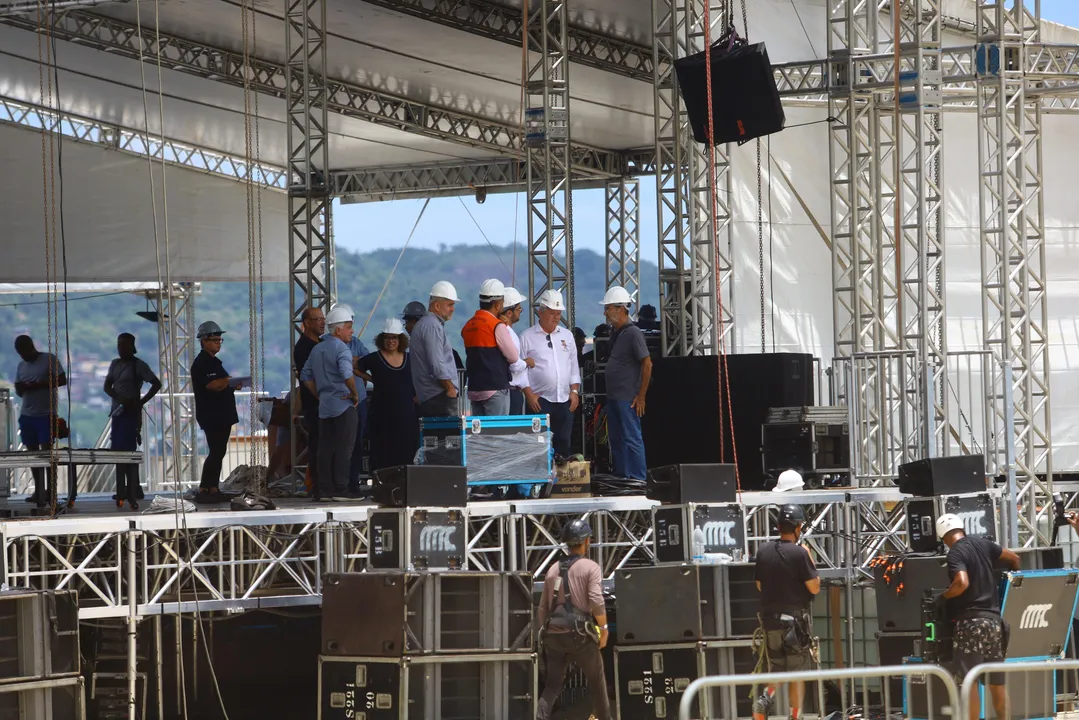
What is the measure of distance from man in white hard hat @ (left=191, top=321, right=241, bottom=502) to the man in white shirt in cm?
272

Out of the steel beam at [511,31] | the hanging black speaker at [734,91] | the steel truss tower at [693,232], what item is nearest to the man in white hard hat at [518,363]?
the hanging black speaker at [734,91]

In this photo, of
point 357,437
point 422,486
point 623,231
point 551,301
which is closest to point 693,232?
point 551,301

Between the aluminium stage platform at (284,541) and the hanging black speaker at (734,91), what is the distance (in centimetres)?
371

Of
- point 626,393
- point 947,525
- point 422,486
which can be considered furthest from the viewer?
point 626,393

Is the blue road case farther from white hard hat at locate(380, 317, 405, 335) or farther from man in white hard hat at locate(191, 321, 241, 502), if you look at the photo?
man in white hard hat at locate(191, 321, 241, 502)

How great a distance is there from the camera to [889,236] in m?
16.8

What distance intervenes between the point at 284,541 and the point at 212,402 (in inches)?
83.2

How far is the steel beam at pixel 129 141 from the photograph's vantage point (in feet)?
72.5

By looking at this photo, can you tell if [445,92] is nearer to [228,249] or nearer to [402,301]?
[228,249]

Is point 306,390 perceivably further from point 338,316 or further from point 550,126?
point 550,126

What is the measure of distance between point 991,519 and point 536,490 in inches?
147

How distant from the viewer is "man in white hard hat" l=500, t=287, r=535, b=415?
1175 centimetres

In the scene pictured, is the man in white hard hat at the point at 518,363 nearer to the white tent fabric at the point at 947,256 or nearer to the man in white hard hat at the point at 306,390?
the man in white hard hat at the point at 306,390

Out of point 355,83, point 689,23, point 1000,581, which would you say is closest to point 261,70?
point 355,83
